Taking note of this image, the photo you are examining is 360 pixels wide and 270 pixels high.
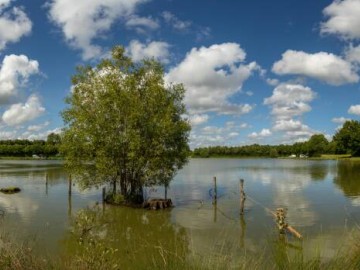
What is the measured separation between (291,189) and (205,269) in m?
43.1

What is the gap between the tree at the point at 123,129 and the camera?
1415 inches

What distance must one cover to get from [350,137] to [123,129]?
422ft

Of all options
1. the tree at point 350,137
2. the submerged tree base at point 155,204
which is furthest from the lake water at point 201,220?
the tree at point 350,137

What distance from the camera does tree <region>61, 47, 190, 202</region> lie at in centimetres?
3594

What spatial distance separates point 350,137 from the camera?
148 metres

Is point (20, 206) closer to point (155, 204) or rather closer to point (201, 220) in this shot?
point (155, 204)

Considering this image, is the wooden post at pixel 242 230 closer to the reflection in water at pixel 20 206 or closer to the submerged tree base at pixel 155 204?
the submerged tree base at pixel 155 204

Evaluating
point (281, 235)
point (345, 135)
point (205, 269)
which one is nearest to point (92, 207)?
point (281, 235)

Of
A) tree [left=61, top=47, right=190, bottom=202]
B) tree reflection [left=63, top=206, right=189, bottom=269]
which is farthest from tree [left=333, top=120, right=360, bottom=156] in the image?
tree reflection [left=63, top=206, right=189, bottom=269]

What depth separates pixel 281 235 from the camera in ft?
73.5

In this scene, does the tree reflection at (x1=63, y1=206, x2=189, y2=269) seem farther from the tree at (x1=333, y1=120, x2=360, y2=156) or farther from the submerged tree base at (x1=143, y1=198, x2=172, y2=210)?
the tree at (x1=333, y1=120, x2=360, y2=156)

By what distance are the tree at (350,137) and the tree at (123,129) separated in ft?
402

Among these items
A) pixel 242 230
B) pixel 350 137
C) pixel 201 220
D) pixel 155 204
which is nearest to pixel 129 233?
pixel 201 220

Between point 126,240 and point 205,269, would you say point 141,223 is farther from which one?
point 205,269
